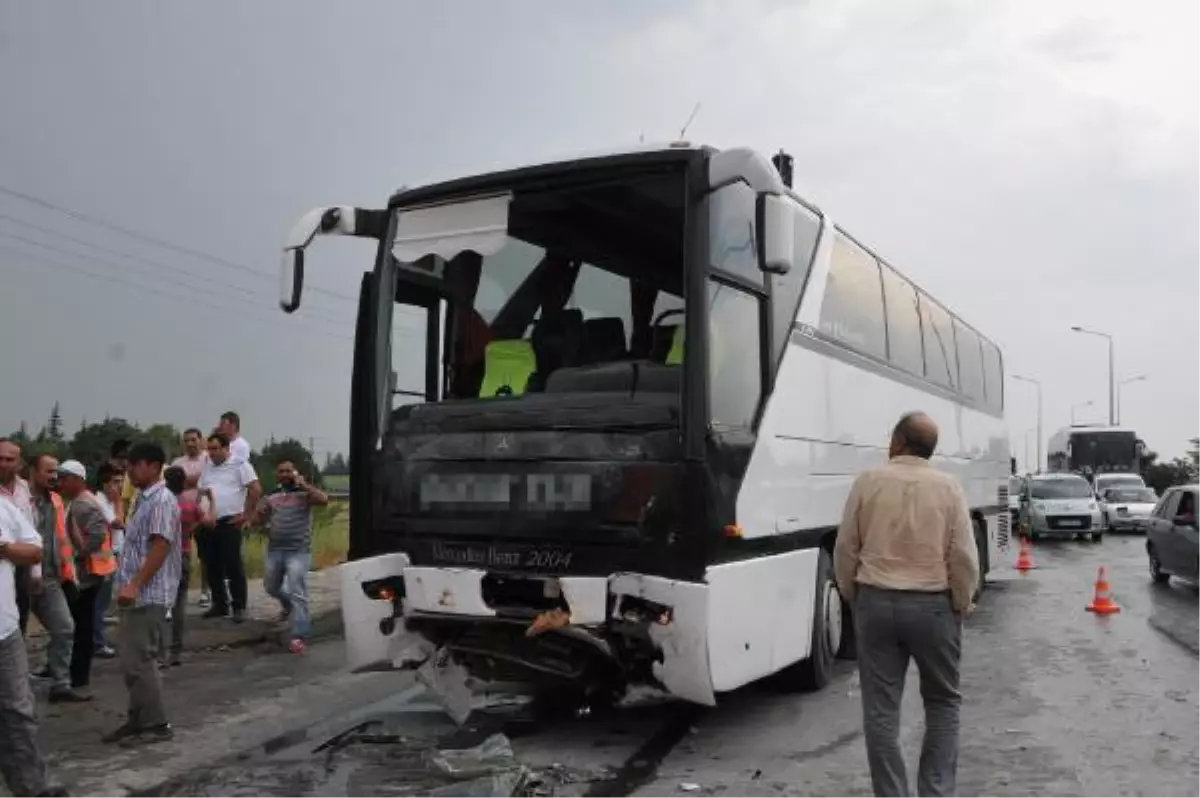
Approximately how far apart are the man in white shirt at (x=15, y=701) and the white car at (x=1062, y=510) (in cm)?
2633

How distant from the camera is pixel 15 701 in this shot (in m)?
5.18

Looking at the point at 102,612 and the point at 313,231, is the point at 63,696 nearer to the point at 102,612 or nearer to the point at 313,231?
the point at 102,612

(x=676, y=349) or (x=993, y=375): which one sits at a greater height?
(x=993, y=375)

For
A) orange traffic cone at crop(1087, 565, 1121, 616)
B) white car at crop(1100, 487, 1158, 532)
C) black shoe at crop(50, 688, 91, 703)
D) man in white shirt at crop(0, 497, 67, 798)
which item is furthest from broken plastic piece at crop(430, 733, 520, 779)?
white car at crop(1100, 487, 1158, 532)

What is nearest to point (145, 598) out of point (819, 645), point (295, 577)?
point (295, 577)

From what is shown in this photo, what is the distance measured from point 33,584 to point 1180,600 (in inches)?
537

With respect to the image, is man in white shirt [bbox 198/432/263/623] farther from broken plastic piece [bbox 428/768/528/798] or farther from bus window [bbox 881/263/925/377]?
bus window [bbox 881/263/925/377]

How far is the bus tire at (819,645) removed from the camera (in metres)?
8.05

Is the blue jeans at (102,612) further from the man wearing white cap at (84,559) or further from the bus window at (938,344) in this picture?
the bus window at (938,344)

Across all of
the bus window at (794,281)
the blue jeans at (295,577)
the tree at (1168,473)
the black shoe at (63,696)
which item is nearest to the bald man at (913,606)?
the bus window at (794,281)

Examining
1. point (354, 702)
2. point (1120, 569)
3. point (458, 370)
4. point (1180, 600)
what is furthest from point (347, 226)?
A: point (1120, 569)

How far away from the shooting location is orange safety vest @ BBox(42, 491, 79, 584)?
821cm

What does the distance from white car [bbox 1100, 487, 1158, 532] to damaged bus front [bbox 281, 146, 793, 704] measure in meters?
27.3

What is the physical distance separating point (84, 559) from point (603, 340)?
4.36 m
